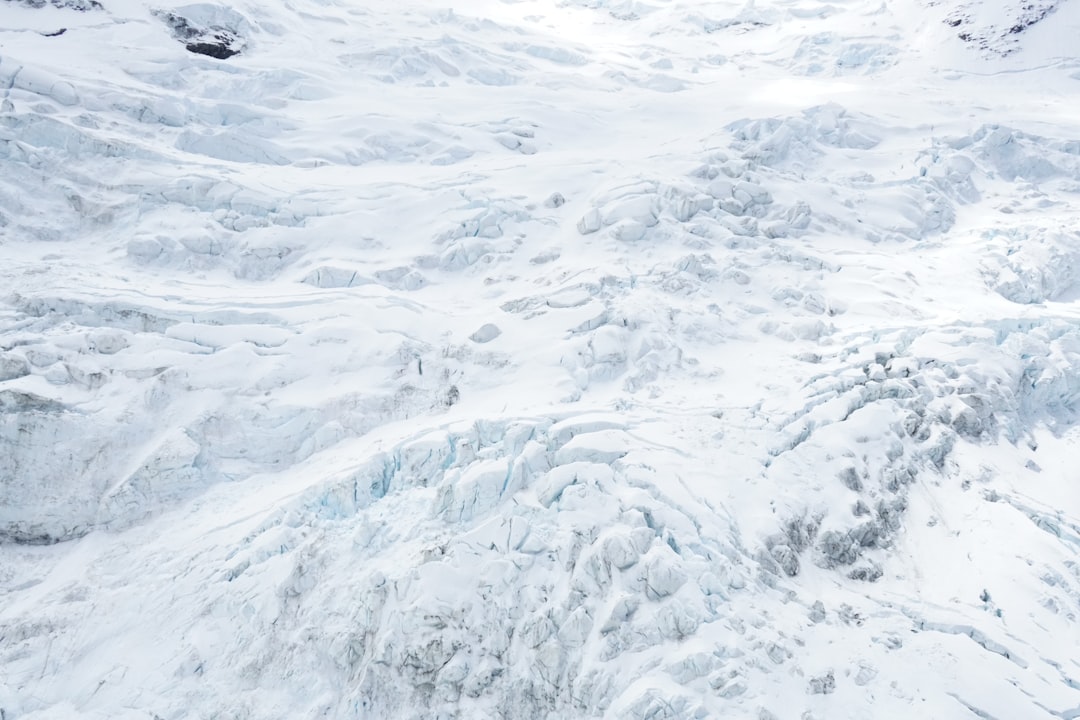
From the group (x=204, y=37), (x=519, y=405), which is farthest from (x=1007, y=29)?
(x=204, y=37)

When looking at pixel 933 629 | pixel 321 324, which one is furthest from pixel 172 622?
pixel 933 629

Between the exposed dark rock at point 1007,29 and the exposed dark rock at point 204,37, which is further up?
the exposed dark rock at point 1007,29

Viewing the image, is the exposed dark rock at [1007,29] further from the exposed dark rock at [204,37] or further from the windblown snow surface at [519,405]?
the exposed dark rock at [204,37]

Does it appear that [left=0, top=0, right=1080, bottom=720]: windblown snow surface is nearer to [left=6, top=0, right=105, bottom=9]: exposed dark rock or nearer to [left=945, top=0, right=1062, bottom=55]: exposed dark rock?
[left=6, top=0, right=105, bottom=9]: exposed dark rock

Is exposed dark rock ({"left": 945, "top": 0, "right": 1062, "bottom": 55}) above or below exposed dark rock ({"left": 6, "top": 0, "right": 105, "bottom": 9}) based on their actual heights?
above

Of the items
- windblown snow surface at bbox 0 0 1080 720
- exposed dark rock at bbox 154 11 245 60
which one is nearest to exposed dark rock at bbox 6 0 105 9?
windblown snow surface at bbox 0 0 1080 720

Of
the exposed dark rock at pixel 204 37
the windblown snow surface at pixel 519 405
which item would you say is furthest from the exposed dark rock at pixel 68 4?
the exposed dark rock at pixel 204 37

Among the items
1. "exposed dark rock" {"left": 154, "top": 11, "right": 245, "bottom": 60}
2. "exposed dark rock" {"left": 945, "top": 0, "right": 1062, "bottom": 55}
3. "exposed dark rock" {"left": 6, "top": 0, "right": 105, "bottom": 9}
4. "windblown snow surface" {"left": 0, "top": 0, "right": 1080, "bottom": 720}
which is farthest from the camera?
"exposed dark rock" {"left": 945, "top": 0, "right": 1062, "bottom": 55}

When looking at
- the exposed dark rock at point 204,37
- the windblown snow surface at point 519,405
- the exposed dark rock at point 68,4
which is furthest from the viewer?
the exposed dark rock at point 204,37

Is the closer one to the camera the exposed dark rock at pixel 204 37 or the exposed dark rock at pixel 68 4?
the exposed dark rock at pixel 68 4
